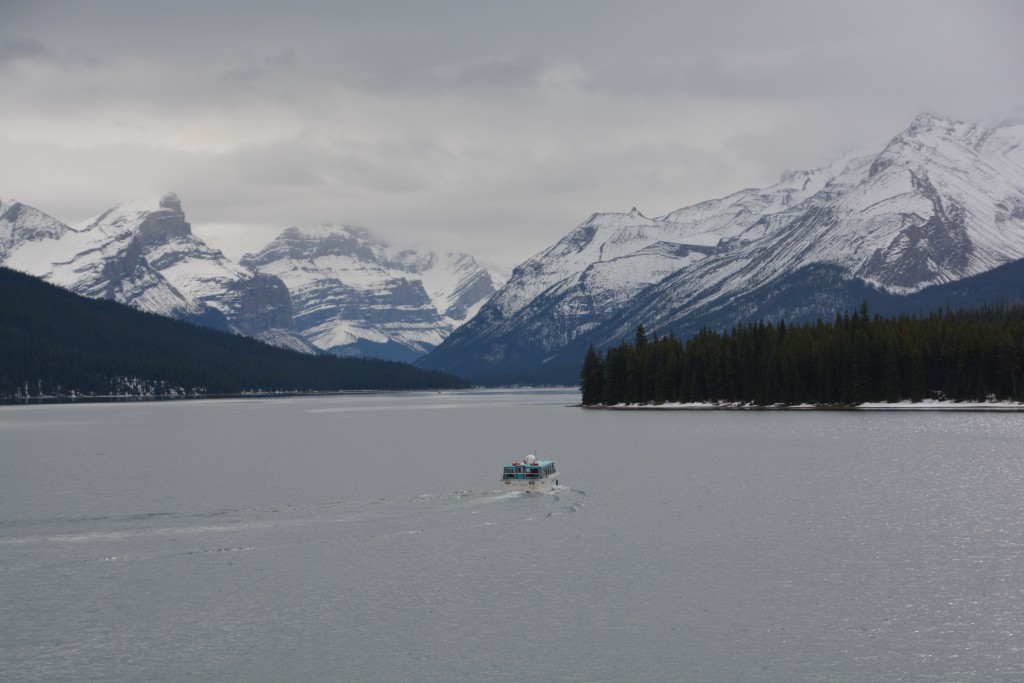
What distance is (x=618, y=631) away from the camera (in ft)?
172

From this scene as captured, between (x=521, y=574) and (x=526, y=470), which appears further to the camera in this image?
(x=526, y=470)

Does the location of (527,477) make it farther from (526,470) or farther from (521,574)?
(521,574)

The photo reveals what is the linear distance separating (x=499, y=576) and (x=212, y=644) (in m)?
18.6

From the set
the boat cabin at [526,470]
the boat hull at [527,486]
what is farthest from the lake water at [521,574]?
the boat cabin at [526,470]

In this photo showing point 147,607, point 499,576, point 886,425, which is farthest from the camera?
point 886,425

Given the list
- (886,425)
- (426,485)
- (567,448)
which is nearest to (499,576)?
(426,485)

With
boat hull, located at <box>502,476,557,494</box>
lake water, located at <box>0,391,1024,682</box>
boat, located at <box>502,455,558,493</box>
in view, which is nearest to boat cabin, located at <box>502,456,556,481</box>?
boat, located at <box>502,455,558,493</box>

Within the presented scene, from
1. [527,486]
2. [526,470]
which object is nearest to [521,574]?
[527,486]

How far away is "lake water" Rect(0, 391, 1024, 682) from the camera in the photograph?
48.2 m

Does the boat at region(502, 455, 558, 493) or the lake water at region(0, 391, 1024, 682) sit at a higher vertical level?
the boat at region(502, 455, 558, 493)

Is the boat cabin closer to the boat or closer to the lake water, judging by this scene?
the boat

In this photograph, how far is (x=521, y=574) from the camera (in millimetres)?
65188

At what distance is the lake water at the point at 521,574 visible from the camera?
158 feet

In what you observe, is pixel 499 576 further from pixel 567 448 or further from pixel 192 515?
pixel 567 448
